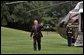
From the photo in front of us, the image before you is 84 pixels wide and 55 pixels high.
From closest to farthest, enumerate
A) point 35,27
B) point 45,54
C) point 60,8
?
point 45,54 < point 35,27 < point 60,8

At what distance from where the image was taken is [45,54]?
19203mm

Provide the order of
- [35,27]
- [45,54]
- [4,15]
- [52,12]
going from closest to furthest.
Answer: [45,54] → [35,27] → [4,15] → [52,12]

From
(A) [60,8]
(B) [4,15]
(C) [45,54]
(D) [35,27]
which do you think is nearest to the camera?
(C) [45,54]

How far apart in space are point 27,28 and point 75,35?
159ft

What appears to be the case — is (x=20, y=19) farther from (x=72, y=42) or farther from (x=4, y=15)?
(x=72, y=42)

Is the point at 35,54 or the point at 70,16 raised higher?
the point at 70,16

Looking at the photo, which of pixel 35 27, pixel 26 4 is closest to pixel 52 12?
pixel 26 4

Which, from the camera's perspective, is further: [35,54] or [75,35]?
[75,35]

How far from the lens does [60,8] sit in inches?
2731

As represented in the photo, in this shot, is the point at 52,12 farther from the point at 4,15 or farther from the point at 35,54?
the point at 35,54

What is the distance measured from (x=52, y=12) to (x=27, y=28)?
5.45 meters

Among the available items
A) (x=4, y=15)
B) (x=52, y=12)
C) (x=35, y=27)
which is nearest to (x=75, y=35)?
(x=35, y=27)

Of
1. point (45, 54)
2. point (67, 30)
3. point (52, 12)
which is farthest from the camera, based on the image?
point (52, 12)

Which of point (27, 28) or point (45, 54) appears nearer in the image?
point (45, 54)
